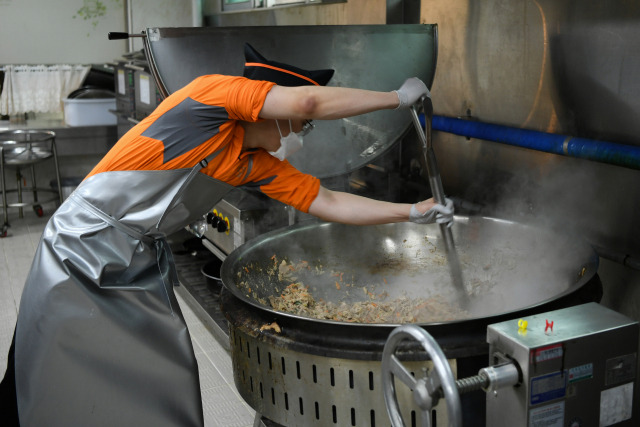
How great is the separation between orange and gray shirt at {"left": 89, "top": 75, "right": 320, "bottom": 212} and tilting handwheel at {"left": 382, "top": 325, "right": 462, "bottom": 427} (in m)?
0.73

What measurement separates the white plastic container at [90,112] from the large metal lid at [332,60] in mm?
3563

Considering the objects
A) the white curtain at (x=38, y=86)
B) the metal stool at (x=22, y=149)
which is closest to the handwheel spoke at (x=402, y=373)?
the metal stool at (x=22, y=149)

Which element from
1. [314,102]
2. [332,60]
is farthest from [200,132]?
[332,60]

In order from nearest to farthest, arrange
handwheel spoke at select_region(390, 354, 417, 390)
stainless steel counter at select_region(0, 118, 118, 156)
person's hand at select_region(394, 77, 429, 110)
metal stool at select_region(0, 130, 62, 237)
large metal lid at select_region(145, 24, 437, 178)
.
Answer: handwheel spoke at select_region(390, 354, 417, 390) < person's hand at select_region(394, 77, 429, 110) < large metal lid at select_region(145, 24, 437, 178) < metal stool at select_region(0, 130, 62, 237) < stainless steel counter at select_region(0, 118, 118, 156)

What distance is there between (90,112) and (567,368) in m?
5.08

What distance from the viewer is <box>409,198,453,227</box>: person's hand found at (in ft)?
6.22

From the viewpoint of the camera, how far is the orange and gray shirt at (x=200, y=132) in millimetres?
1630

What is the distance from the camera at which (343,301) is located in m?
2.15

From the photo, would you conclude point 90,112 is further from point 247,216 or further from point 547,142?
point 547,142

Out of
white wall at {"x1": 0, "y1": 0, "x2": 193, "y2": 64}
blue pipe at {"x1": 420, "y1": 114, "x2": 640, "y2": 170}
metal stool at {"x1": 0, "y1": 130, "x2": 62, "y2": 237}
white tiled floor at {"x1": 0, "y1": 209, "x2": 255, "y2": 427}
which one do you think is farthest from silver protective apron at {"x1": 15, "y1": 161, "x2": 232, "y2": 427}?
white wall at {"x1": 0, "y1": 0, "x2": 193, "y2": 64}

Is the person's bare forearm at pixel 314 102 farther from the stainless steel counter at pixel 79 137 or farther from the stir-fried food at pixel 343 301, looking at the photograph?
the stainless steel counter at pixel 79 137

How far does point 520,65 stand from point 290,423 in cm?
148

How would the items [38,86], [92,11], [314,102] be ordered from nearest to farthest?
[314,102], [38,86], [92,11]

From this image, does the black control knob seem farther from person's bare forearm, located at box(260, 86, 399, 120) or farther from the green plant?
the green plant
